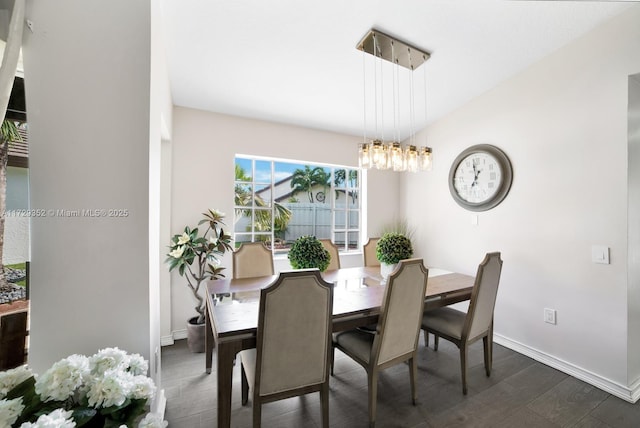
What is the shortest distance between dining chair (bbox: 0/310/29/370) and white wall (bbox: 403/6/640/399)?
3.66 m

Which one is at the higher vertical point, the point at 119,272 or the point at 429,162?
the point at 429,162

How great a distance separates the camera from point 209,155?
2.96m

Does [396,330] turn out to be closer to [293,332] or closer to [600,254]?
[293,332]

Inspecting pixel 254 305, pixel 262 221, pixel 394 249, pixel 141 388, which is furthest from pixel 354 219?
pixel 141 388

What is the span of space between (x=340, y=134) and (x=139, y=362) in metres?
3.46

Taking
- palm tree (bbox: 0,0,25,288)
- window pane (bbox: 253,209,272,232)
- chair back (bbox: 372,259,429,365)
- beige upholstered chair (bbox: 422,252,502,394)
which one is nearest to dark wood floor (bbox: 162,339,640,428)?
beige upholstered chair (bbox: 422,252,502,394)

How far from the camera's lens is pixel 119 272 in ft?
4.20

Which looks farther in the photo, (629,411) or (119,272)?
(629,411)

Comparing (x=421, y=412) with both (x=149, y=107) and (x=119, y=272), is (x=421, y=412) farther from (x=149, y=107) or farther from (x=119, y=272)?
(x=149, y=107)

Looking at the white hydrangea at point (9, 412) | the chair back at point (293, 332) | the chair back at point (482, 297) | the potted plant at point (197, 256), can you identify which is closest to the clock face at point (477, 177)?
the chair back at point (482, 297)

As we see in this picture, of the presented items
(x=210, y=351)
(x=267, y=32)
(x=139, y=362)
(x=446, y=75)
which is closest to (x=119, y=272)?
(x=139, y=362)

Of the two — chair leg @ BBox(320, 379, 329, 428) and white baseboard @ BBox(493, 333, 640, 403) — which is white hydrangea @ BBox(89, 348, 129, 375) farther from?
white baseboard @ BBox(493, 333, 640, 403)

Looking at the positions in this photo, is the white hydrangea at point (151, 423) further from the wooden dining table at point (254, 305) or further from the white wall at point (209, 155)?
the white wall at point (209, 155)

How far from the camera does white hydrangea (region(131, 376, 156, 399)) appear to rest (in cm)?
83
